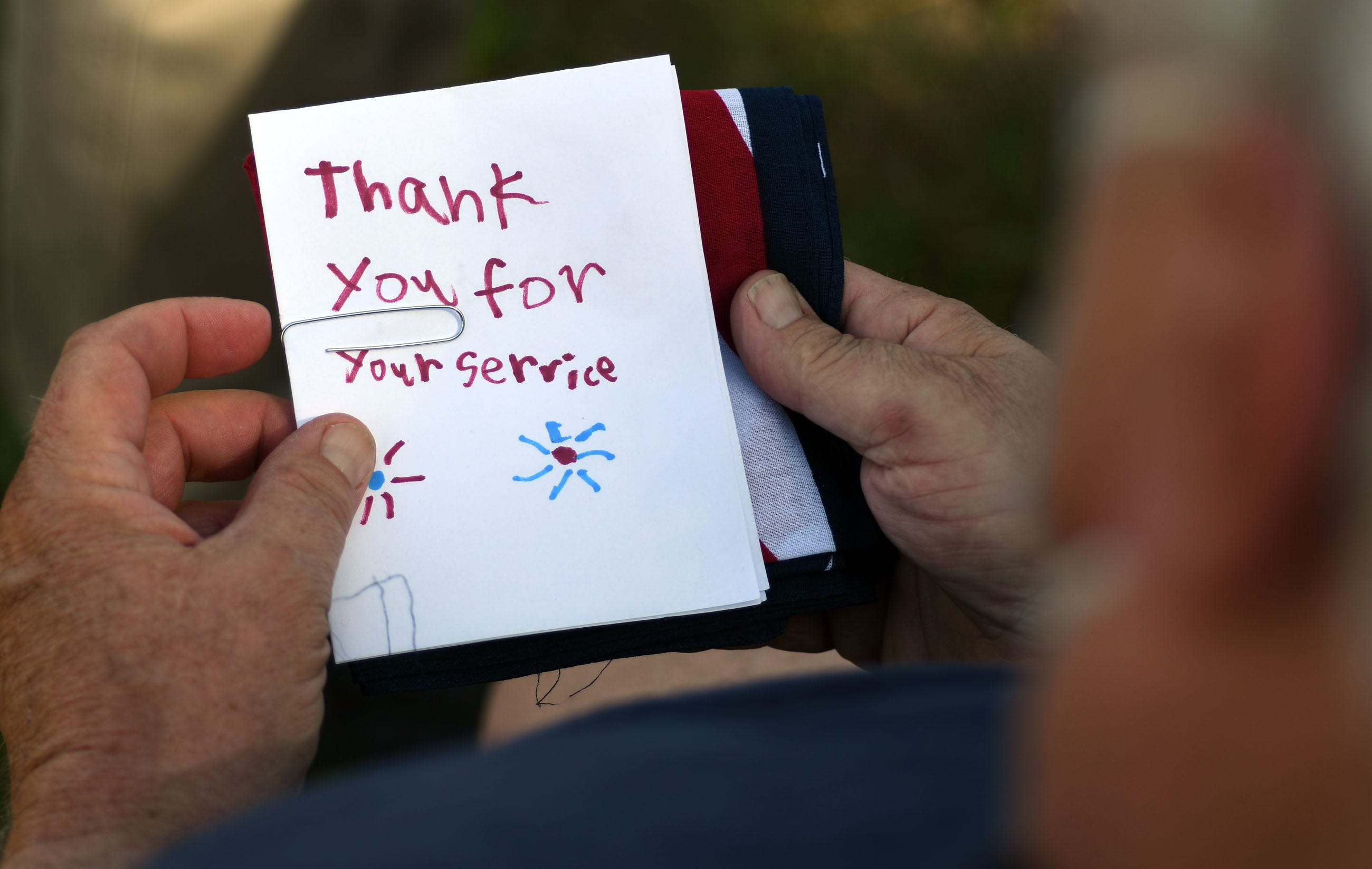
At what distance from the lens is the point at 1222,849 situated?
0.23 m

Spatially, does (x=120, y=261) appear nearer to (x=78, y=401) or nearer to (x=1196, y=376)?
(x=78, y=401)

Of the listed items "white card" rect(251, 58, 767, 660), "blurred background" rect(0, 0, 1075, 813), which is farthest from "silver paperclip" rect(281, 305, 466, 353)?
"blurred background" rect(0, 0, 1075, 813)

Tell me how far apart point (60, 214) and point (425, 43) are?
53 cm

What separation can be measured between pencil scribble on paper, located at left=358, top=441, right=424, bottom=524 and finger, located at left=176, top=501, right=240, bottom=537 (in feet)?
0.41

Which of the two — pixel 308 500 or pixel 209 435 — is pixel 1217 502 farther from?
pixel 209 435

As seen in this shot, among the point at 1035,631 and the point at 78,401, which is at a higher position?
the point at 78,401

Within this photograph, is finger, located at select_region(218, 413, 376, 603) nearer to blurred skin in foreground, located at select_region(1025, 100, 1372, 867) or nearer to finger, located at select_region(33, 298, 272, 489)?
finger, located at select_region(33, 298, 272, 489)

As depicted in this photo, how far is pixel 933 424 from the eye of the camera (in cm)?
75

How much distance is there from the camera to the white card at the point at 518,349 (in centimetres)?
73

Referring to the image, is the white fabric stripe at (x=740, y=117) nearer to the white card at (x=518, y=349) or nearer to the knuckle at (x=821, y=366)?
the white card at (x=518, y=349)

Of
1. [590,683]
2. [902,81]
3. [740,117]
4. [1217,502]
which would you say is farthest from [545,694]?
[902,81]

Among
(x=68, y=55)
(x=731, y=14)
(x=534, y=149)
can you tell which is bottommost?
(x=534, y=149)

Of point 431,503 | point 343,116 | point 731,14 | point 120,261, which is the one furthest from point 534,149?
point 731,14

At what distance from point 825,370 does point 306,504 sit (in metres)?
0.40
